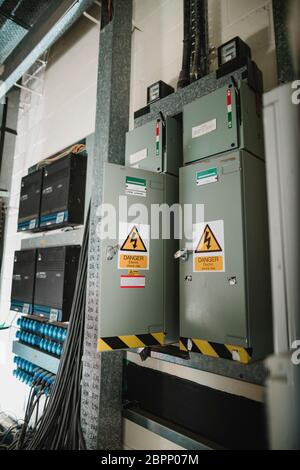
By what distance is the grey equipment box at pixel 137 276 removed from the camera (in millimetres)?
1112

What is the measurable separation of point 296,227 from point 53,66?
3.04 metres

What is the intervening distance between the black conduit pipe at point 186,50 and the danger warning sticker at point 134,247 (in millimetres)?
779

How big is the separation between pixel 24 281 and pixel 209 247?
1.73m

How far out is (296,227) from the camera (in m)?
0.57

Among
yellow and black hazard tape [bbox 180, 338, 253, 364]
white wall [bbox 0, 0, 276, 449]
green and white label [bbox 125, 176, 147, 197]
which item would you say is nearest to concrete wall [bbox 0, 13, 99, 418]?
white wall [bbox 0, 0, 276, 449]

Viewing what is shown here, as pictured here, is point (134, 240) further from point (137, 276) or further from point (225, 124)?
point (225, 124)

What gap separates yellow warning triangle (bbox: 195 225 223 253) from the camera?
3.36 ft

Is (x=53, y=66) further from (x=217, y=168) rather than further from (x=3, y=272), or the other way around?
(x=217, y=168)

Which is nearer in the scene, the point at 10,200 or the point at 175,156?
the point at 175,156

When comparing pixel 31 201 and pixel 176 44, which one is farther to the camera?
pixel 31 201

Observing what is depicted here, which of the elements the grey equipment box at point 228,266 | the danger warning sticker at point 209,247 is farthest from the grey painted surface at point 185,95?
the danger warning sticker at point 209,247

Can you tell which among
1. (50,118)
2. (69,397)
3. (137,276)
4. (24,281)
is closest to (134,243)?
(137,276)

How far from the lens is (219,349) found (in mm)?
979

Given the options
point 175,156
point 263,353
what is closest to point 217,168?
point 175,156
